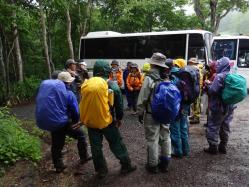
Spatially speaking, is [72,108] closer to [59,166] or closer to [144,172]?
[59,166]

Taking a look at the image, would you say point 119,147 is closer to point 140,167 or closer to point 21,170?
point 140,167

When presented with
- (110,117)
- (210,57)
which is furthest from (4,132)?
(210,57)

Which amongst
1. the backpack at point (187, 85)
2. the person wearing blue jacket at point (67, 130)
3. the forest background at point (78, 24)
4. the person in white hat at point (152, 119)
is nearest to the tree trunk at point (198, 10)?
the forest background at point (78, 24)

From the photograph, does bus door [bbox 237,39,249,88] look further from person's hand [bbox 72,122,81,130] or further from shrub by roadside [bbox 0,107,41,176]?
person's hand [bbox 72,122,81,130]

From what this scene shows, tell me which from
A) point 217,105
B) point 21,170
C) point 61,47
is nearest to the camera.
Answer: point 21,170

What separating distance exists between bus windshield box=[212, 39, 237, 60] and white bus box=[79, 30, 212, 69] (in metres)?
1.90

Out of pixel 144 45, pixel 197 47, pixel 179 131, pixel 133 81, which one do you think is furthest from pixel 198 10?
pixel 179 131

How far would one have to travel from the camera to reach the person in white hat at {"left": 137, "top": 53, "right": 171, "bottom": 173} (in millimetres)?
5547

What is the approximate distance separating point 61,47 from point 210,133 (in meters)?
17.9

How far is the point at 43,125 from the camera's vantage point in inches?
213

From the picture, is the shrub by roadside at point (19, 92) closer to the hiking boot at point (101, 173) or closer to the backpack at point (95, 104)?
the hiking boot at point (101, 173)

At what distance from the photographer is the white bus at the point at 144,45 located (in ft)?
52.1

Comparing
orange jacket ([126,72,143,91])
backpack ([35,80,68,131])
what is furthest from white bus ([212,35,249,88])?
backpack ([35,80,68,131])

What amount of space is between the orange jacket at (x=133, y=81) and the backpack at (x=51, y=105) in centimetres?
516
